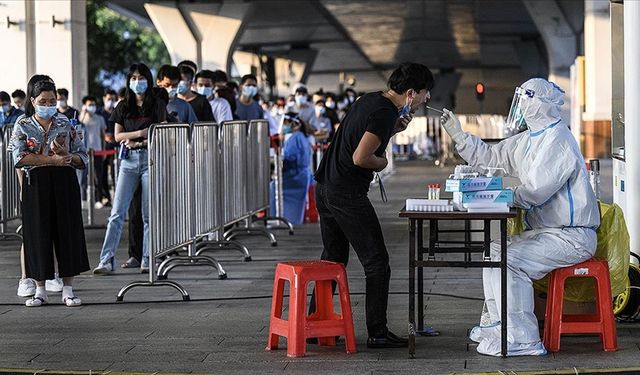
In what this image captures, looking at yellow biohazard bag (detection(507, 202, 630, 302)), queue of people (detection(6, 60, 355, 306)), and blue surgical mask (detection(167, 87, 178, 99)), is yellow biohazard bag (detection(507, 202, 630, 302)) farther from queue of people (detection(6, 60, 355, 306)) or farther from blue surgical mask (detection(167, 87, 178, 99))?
blue surgical mask (detection(167, 87, 178, 99))

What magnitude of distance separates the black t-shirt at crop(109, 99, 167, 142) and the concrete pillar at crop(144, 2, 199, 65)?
120 feet

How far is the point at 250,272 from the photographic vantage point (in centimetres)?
1377

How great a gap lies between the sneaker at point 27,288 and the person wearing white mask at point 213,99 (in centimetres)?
536

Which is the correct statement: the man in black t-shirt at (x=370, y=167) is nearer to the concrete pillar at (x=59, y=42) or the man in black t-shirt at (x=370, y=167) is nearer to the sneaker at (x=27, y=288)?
the sneaker at (x=27, y=288)

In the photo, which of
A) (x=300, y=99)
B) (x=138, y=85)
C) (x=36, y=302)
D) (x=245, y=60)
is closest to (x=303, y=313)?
(x=36, y=302)

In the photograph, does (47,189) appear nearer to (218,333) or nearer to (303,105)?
(218,333)

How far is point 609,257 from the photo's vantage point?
9.27 meters

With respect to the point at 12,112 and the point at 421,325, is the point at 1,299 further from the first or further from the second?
the point at 12,112

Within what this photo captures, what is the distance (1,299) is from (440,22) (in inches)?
2078

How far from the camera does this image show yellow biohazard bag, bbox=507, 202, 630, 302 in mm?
9211

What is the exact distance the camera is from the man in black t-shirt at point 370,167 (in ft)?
29.3

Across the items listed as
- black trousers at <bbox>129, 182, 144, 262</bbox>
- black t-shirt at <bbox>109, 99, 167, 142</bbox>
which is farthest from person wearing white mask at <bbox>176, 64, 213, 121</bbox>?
black t-shirt at <bbox>109, 99, 167, 142</bbox>

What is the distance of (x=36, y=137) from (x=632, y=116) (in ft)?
15.7

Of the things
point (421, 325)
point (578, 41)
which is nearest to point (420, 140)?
point (578, 41)
